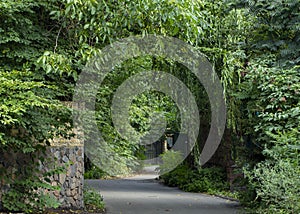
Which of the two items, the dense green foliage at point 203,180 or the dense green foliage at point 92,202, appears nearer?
the dense green foliage at point 92,202

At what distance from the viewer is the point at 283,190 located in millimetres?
8227

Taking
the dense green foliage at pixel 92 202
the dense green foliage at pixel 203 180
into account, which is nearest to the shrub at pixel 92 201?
the dense green foliage at pixel 92 202

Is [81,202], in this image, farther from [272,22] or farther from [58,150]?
[272,22]

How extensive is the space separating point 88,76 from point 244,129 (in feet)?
11.9

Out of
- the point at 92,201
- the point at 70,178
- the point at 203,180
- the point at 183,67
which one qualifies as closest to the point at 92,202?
the point at 92,201

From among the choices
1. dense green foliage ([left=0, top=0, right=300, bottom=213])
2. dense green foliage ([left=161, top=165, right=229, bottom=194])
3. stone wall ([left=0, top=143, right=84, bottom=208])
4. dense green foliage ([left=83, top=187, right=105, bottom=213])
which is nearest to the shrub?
dense green foliage ([left=83, top=187, right=105, bottom=213])

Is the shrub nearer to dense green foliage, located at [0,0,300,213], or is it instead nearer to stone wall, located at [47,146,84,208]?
stone wall, located at [47,146,84,208]

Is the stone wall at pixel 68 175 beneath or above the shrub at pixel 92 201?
above

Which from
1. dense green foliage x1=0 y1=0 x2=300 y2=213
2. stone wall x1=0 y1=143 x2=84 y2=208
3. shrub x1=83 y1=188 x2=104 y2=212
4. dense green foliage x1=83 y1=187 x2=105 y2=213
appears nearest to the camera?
dense green foliage x1=0 y1=0 x2=300 y2=213

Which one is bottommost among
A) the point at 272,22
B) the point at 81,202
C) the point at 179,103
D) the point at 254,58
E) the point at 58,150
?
the point at 81,202

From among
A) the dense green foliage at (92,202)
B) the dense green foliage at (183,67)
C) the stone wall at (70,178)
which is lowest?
the dense green foliage at (92,202)

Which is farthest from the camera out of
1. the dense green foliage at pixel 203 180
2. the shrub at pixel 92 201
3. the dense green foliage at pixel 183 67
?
the dense green foliage at pixel 203 180

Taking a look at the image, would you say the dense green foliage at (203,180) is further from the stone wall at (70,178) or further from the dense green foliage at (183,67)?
the stone wall at (70,178)

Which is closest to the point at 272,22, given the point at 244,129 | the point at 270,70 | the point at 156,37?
the point at 270,70
